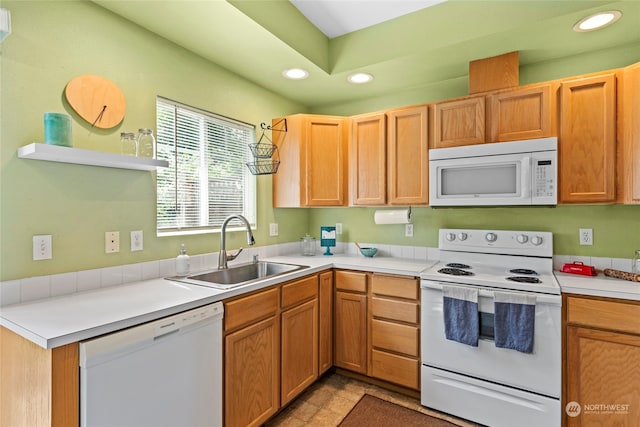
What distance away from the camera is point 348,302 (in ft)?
8.16

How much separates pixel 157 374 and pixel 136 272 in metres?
0.74

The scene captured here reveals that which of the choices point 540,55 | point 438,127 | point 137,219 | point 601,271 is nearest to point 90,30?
point 137,219

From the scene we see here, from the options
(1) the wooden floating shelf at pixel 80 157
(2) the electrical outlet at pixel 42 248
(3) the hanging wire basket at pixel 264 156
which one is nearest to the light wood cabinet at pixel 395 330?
(3) the hanging wire basket at pixel 264 156

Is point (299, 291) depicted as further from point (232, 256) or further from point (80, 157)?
point (80, 157)

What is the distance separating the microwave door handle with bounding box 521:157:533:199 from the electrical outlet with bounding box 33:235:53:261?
2.65 m

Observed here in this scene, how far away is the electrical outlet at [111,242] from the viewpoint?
5.67 feet

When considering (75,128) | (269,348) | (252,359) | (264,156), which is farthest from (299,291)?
(75,128)

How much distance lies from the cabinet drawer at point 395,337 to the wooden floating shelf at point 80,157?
181cm

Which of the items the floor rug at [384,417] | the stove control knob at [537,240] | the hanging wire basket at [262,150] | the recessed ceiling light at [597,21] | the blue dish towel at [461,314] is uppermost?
the recessed ceiling light at [597,21]

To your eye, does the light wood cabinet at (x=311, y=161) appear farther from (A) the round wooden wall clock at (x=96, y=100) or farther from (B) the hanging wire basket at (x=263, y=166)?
(A) the round wooden wall clock at (x=96, y=100)

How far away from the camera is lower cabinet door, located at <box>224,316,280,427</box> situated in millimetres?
1658

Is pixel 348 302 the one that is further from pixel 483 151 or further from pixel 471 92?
pixel 471 92

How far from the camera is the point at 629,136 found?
1.87 metres

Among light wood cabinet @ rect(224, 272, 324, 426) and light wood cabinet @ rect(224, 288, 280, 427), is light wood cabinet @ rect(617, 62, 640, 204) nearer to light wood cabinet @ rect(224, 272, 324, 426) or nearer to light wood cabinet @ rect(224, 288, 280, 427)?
light wood cabinet @ rect(224, 272, 324, 426)
